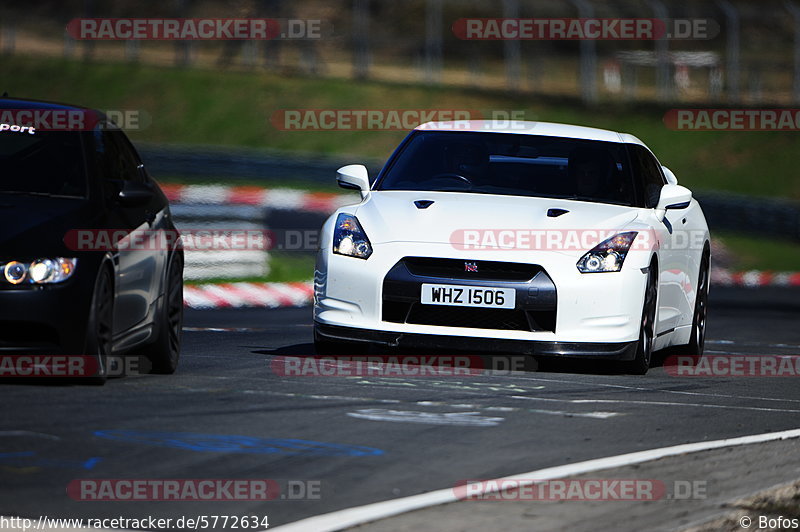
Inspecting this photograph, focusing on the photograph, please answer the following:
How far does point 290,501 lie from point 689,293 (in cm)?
615

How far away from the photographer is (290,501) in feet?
18.0

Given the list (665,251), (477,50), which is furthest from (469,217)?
(477,50)

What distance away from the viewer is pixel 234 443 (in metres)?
6.48

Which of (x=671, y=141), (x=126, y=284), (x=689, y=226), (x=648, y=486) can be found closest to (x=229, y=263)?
(x=689, y=226)

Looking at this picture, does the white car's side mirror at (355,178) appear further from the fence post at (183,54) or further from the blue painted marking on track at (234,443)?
the fence post at (183,54)

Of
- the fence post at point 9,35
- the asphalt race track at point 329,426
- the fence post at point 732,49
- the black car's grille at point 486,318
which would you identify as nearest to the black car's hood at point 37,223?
the asphalt race track at point 329,426

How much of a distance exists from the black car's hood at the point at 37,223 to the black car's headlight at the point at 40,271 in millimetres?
33

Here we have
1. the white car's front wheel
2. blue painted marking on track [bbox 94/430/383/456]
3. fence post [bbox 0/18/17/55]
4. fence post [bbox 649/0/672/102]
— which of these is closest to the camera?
blue painted marking on track [bbox 94/430/383/456]

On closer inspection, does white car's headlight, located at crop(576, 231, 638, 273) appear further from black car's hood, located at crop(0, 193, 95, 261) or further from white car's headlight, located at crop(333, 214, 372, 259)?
black car's hood, located at crop(0, 193, 95, 261)

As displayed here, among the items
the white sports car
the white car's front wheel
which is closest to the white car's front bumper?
the white sports car

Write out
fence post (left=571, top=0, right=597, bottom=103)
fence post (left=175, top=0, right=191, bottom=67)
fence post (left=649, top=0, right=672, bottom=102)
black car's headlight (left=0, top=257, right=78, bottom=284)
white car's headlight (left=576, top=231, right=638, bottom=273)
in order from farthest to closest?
fence post (left=175, top=0, right=191, bottom=67) < fence post (left=571, top=0, right=597, bottom=103) < fence post (left=649, top=0, right=672, bottom=102) < white car's headlight (left=576, top=231, right=638, bottom=273) < black car's headlight (left=0, top=257, right=78, bottom=284)

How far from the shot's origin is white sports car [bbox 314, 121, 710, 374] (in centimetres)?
920

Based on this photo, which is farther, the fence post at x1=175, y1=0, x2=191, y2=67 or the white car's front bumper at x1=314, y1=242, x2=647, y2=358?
the fence post at x1=175, y1=0, x2=191, y2=67

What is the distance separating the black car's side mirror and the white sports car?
61.9 inches
